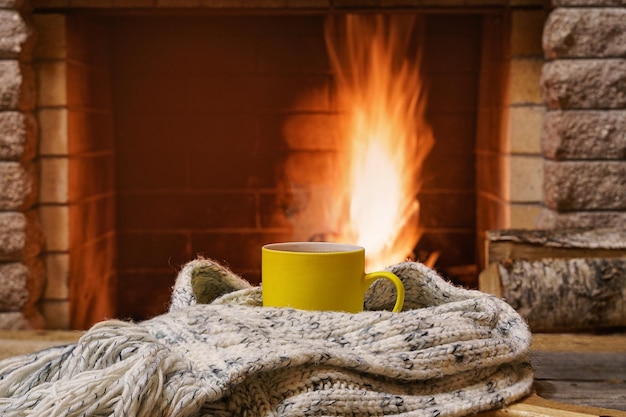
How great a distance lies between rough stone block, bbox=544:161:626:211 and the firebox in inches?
16.9

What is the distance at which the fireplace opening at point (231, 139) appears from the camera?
2.69 metres

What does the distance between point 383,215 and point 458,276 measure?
0.32m

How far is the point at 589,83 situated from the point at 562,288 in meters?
0.63

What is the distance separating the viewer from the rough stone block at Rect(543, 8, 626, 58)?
213 cm

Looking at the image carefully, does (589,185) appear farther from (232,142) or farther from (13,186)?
(13,186)

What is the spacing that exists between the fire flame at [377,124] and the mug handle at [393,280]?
1.72m

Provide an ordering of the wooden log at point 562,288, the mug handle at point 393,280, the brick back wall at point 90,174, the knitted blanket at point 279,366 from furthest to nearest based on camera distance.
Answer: the brick back wall at point 90,174 < the wooden log at point 562,288 < the mug handle at point 393,280 < the knitted blanket at point 279,366

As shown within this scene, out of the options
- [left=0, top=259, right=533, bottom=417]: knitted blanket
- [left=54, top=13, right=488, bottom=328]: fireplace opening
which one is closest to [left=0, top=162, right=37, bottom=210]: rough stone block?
[left=54, top=13, right=488, bottom=328]: fireplace opening

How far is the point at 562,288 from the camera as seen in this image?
1788 millimetres

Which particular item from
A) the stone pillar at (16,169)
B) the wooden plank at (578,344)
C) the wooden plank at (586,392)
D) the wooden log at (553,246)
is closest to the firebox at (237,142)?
the stone pillar at (16,169)

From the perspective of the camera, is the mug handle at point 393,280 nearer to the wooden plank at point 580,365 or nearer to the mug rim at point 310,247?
the mug rim at point 310,247

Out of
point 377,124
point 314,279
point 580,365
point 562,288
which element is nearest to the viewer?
point 314,279

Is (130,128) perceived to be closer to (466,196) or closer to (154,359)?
(466,196)

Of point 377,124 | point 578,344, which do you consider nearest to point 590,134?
point 377,124
